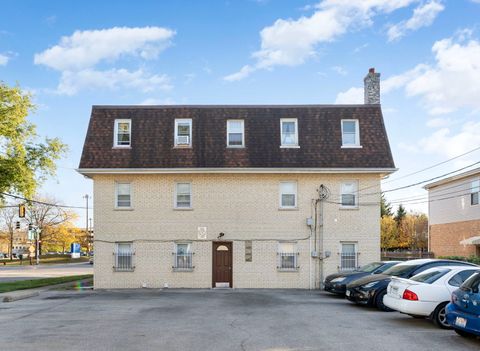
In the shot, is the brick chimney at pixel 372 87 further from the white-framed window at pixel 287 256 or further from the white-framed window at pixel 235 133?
the white-framed window at pixel 287 256

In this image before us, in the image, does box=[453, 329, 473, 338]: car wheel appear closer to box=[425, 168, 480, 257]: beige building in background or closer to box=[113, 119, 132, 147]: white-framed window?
box=[113, 119, 132, 147]: white-framed window

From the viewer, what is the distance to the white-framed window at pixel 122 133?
27391 mm

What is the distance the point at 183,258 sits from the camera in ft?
87.0

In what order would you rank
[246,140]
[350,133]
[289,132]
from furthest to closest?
[350,133] → [289,132] → [246,140]

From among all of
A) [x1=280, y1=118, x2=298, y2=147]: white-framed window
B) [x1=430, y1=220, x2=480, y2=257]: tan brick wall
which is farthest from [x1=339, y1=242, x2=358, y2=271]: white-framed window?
[x1=430, y1=220, x2=480, y2=257]: tan brick wall

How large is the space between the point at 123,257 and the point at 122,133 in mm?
5973

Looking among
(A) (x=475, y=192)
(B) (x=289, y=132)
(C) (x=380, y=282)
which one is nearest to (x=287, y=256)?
(B) (x=289, y=132)

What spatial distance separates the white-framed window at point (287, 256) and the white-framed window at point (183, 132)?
6.59 metres

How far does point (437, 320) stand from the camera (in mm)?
13555

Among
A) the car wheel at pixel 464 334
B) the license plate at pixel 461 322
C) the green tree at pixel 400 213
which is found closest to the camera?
the license plate at pixel 461 322

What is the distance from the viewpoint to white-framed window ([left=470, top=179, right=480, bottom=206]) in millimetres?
35781

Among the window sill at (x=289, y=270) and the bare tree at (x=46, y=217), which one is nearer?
the window sill at (x=289, y=270)

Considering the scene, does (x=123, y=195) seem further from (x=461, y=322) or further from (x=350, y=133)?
(x=461, y=322)

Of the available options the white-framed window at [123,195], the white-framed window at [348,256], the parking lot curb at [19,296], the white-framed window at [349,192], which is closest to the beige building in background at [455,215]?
the white-framed window at [348,256]
